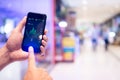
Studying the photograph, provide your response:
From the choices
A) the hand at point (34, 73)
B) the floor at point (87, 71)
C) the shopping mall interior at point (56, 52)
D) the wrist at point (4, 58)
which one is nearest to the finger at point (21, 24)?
the wrist at point (4, 58)

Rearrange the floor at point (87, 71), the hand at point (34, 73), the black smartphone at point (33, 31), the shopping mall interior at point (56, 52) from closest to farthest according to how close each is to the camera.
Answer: the hand at point (34, 73) < the black smartphone at point (33, 31) < the shopping mall interior at point (56, 52) < the floor at point (87, 71)

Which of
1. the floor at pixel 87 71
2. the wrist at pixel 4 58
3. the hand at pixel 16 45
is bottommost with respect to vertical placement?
the floor at pixel 87 71

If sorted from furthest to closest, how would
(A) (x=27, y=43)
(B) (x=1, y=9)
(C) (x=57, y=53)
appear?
(C) (x=57, y=53) < (B) (x=1, y=9) < (A) (x=27, y=43)

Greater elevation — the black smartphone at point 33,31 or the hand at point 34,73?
the black smartphone at point 33,31

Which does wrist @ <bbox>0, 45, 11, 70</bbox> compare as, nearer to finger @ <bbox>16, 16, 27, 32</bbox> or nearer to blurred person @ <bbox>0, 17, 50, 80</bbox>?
blurred person @ <bbox>0, 17, 50, 80</bbox>

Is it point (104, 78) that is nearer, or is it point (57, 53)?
point (104, 78)

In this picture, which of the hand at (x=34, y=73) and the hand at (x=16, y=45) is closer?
the hand at (x=34, y=73)

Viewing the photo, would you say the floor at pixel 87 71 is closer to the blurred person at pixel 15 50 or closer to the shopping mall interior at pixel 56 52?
the shopping mall interior at pixel 56 52

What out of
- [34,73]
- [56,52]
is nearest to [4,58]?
[34,73]

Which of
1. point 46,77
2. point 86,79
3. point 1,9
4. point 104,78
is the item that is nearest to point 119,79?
point 104,78

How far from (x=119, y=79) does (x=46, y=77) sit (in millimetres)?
4395

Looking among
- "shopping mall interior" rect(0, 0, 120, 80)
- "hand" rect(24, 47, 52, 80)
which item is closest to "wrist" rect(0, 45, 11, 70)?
"hand" rect(24, 47, 52, 80)

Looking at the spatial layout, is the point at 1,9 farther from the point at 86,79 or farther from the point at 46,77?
the point at 86,79

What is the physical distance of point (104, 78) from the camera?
5051 mm
